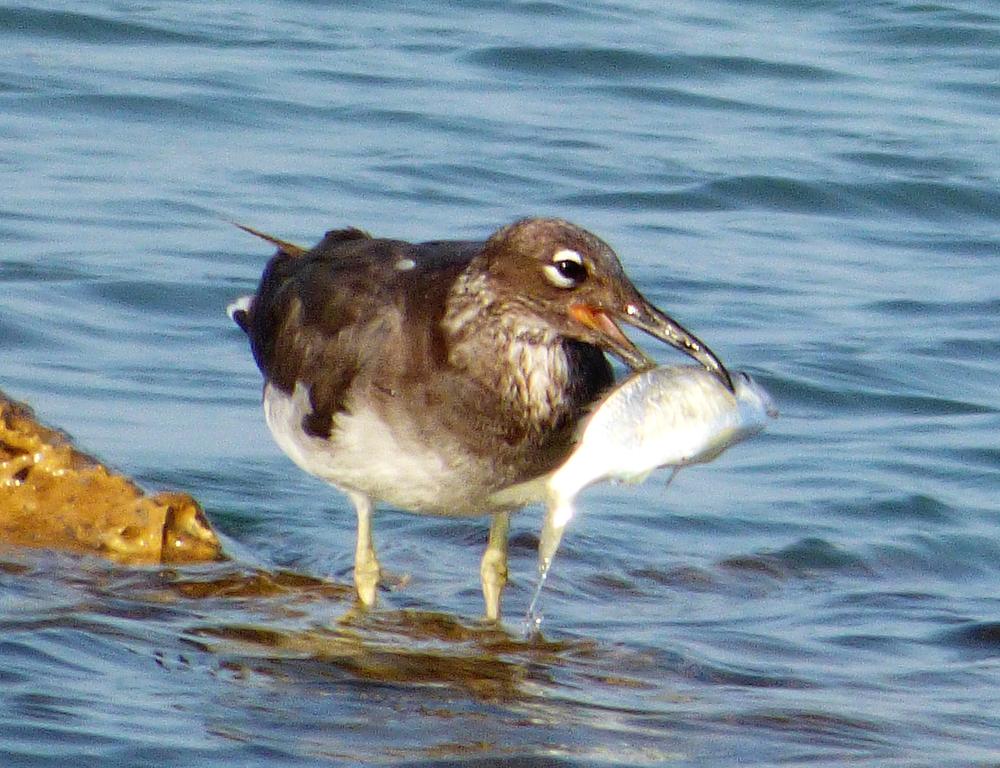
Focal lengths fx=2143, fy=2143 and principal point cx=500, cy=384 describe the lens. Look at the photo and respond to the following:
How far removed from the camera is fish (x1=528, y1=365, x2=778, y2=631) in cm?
674

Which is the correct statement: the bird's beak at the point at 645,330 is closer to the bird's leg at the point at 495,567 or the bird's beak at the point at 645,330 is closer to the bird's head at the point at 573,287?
the bird's head at the point at 573,287

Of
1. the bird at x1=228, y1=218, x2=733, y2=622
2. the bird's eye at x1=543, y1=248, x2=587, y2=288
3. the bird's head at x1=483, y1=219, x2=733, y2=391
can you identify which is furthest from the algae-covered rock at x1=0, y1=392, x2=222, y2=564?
the bird's eye at x1=543, y1=248, x2=587, y2=288

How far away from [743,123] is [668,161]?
1540mm

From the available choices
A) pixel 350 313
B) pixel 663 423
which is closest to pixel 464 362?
pixel 350 313

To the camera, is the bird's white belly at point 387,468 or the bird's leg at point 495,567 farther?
the bird's leg at point 495,567

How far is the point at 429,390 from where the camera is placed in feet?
23.7

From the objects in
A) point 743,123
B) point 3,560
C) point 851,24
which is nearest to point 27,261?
point 3,560

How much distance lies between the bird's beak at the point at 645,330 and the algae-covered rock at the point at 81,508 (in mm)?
2143

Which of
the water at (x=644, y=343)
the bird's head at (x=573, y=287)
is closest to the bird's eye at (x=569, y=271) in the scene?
the bird's head at (x=573, y=287)

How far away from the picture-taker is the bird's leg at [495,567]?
26.7ft

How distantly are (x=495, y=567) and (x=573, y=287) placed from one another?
1580 millimetres

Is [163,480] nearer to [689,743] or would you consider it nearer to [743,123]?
[689,743]

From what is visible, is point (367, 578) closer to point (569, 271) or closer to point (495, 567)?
point (495, 567)

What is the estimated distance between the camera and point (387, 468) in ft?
24.2
